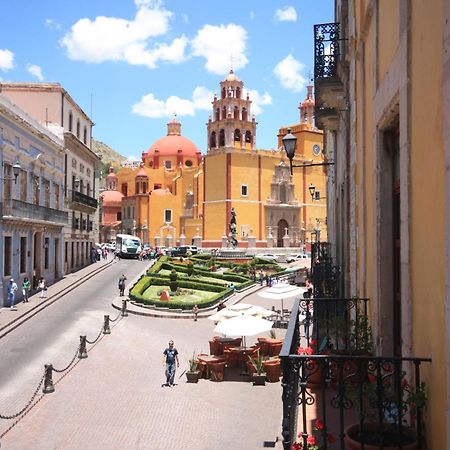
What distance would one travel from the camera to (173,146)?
78500 mm

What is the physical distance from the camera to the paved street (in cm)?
1042

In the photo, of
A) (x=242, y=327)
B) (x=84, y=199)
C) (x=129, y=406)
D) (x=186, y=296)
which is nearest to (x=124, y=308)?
(x=186, y=296)

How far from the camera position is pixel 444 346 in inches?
138

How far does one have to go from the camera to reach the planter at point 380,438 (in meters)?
4.00

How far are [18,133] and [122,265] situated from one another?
21.2 metres

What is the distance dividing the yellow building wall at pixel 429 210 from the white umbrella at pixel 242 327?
1136cm

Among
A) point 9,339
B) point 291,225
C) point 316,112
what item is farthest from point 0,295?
point 291,225

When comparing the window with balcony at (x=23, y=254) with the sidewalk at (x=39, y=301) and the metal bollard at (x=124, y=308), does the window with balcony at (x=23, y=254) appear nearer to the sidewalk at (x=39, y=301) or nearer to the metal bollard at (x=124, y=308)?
the sidewalk at (x=39, y=301)

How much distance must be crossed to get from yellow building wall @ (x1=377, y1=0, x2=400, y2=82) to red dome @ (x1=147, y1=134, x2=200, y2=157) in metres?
72.0

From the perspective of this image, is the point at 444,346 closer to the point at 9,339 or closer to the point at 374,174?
the point at 374,174

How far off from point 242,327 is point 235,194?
4583cm

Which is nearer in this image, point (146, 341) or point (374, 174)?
point (374, 174)

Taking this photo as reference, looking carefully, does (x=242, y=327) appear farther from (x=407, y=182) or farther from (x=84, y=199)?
(x=84, y=199)

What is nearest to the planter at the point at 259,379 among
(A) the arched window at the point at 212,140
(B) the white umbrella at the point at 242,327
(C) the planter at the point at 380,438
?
(B) the white umbrella at the point at 242,327
